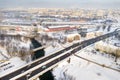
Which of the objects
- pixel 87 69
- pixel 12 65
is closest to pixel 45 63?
pixel 12 65

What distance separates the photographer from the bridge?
141 inches

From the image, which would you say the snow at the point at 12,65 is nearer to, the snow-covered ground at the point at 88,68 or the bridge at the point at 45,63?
the bridge at the point at 45,63

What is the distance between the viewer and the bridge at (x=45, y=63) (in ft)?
11.7

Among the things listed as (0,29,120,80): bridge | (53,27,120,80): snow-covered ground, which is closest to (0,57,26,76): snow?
(0,29,120,80): bridge

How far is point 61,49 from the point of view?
185 inches

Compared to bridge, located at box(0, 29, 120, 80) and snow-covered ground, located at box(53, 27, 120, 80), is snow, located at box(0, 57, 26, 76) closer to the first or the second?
bridge, located at box(0, 29, 120, 80)

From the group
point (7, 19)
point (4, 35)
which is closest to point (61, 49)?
point (4, 35)

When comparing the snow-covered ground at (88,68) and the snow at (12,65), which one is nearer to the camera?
the snow-covered ground at (88,68)

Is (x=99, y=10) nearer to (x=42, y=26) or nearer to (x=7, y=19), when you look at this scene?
(x=42, y=26)

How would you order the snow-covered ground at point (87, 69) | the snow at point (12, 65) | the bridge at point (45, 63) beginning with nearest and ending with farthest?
1. the snow-covered ground at point (87, 69)
2. the bridge at point (45, 63)
3. the snow at point (12, 65)

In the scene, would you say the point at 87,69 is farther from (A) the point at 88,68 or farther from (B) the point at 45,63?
(B) the point at 45,63

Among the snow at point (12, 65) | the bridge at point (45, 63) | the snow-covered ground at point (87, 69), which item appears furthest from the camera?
the snow at point (12, 65)

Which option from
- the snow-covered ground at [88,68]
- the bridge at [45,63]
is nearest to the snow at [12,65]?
the bridge at [45,63]

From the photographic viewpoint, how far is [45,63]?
13.3ft
